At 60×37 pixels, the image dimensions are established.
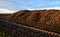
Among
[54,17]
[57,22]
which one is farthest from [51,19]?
[57,22]

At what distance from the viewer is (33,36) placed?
20547 millimetres

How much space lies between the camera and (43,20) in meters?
45.8

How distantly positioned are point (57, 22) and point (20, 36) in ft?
63.5

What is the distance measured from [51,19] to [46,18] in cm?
289

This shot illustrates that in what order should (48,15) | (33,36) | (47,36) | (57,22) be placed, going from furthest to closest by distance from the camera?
(48,15) < (57,22) < (33,36) < (47,36)

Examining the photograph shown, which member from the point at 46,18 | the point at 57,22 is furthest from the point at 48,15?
the point at 57,22

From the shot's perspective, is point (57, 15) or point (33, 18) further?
point (33, 18)

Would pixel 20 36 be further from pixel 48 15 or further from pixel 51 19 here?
pixel 48 15

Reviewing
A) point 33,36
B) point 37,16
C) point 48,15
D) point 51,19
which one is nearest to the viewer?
point 33,36

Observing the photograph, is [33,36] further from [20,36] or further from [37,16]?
[37,16]

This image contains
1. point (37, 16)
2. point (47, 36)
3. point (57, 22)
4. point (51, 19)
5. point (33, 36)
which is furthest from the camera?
point (37, 16)

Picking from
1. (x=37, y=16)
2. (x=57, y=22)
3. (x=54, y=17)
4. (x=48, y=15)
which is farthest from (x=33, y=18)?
(x=57, y=22)

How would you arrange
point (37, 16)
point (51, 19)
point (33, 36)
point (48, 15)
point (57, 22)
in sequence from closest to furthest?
point (33, 36) → point (57, 22) → point (51, 19) → point (48, 15) → point (37, 16)

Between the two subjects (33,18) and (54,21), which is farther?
(33,18)
